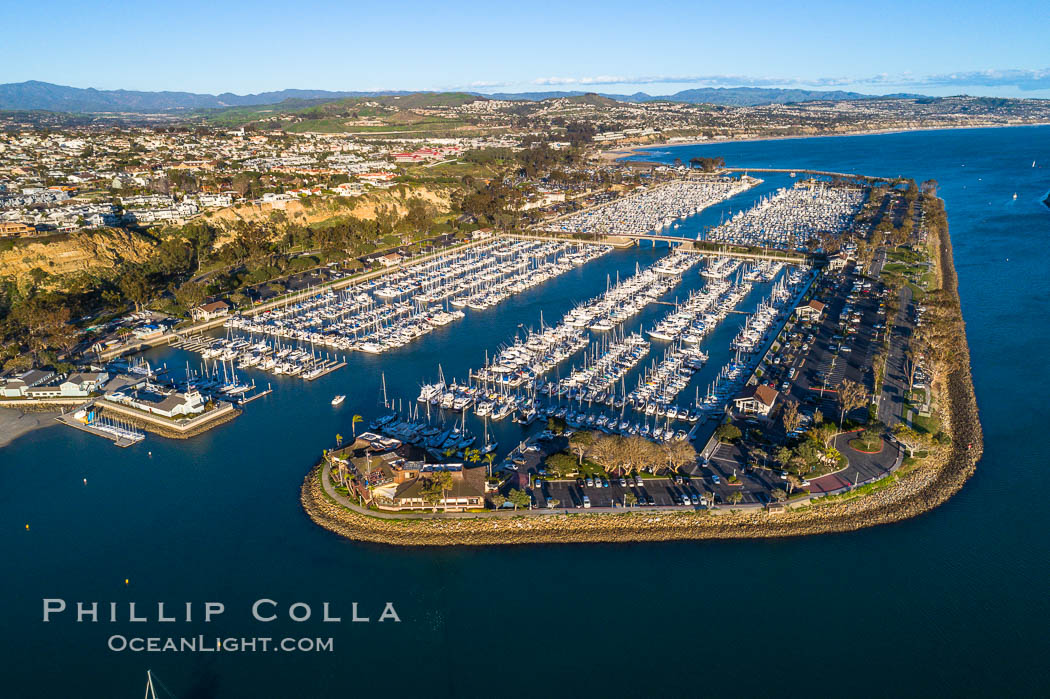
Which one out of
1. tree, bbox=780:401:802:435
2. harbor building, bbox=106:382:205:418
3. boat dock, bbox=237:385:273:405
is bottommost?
boat dock, bbox=237:385:273:405

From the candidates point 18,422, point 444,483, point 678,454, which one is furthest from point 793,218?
point 18,422

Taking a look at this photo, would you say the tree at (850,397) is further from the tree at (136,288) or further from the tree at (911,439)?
the tree at (136,288)

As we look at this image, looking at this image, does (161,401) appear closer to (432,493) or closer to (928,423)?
(432,493)

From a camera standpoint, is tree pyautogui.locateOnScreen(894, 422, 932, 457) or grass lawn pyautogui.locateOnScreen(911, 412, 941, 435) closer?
tree pyautogui.locateOnScreen(894, 422, 932, 457)

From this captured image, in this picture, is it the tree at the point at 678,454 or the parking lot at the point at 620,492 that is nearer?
the parking lot at the point at 620,492

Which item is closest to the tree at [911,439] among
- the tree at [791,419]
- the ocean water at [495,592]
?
the ocean water at [495,592]

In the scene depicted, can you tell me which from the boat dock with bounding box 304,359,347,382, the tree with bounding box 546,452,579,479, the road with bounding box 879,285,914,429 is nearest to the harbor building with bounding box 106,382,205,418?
the boat dock with bounding box 304,359,347,382

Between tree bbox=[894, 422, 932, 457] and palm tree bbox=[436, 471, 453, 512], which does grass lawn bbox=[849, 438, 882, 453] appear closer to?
tree bbox=[894, 422, 932, 457]
